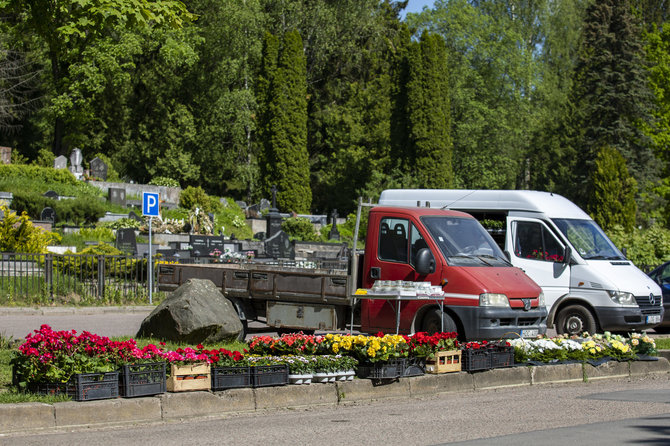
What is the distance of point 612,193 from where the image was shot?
144 ft

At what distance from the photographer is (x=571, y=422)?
8383 mm

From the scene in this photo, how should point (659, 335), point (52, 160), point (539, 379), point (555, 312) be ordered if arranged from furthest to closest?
1. point (52, 160)
2. point (659, 335)
3. point (555, 312)
4. point (539, 379)

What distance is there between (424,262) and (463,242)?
103 cm

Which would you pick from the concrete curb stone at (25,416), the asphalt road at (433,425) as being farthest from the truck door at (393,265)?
the concrete curb stone at (25,416)

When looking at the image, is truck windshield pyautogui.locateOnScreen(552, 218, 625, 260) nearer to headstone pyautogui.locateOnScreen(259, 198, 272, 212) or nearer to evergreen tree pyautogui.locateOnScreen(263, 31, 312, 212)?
headstone pyautogui.locateOnScreen(259, 198, 272, 212)

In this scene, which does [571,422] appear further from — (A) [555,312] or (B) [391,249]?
(A) [555,312]

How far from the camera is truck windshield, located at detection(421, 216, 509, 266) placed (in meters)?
12.8

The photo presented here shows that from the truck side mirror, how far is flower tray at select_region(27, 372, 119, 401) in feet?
17.2

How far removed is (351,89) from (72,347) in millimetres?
53624

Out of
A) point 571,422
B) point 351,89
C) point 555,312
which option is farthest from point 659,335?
point 351,89

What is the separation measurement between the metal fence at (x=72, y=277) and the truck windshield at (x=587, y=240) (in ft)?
37.4

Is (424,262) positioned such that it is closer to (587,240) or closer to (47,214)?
(587,240)

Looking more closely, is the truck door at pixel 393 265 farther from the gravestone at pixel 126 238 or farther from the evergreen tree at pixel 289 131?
the evergreen tree at pixel 289 131

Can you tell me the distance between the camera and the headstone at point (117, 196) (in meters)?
41.3
